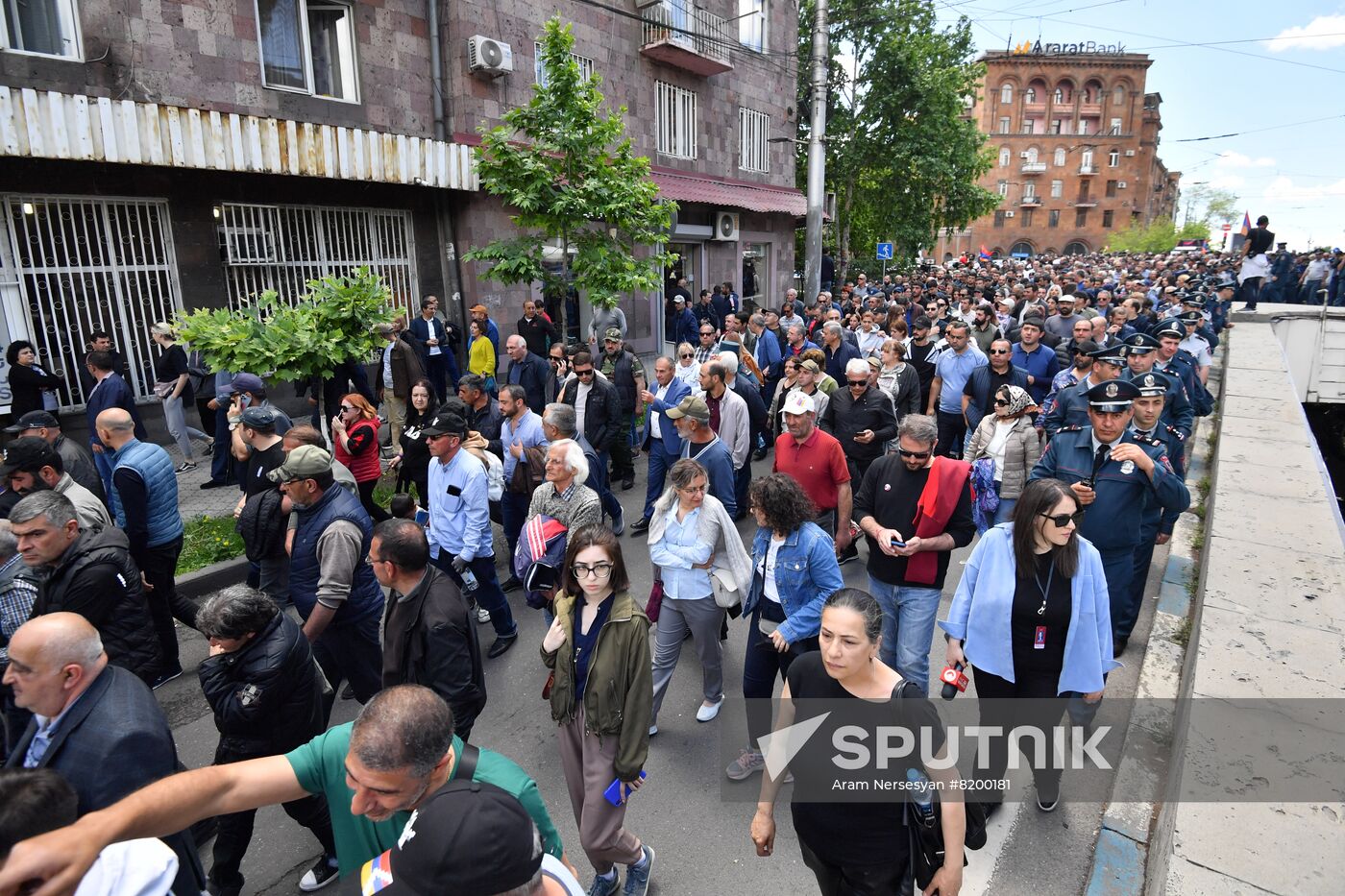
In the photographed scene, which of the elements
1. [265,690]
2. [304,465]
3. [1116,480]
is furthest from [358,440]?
[1116,480]

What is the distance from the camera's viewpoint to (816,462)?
5.14m

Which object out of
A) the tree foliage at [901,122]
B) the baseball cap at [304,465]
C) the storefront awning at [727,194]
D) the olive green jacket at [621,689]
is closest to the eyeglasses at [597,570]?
the olive green jacket at [621,689]

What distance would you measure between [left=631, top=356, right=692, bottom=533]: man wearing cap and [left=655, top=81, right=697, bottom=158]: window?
1220 centimetres

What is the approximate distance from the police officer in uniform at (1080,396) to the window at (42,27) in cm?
1155

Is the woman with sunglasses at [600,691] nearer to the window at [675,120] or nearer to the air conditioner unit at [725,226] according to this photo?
the window at [675,120]

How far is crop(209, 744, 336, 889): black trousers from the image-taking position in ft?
10.4

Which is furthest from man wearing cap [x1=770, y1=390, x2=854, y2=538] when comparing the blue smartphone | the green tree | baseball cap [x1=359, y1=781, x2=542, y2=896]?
the green tree

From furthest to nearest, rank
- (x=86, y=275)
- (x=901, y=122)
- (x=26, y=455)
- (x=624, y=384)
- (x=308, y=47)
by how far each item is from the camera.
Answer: (x=901, y=122) < (x=308, y=47) < (x=86, y=275) < (x=624, y=384) < (x=26, y=455)

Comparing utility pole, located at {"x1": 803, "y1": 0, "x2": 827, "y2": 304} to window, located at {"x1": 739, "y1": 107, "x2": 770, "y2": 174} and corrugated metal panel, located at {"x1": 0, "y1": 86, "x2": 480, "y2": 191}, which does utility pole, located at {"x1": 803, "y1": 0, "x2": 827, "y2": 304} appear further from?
corrugated metal panel, located at {"x1": 0, "y1": 86, "x2": 480, "y2": 191}

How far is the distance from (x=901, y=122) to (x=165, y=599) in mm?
29736

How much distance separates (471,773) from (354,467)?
5060 millimetres

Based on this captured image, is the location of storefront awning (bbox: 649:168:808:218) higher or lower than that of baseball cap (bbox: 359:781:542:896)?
higher

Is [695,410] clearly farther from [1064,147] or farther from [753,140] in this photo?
[1064,147]

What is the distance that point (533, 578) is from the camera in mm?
4348
